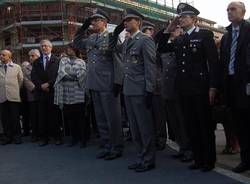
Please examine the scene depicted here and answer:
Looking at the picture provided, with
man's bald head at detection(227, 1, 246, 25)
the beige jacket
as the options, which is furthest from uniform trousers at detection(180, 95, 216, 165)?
the beige jacket

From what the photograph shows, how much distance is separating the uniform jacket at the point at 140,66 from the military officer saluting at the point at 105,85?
0.77m

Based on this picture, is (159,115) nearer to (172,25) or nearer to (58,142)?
(172,25)

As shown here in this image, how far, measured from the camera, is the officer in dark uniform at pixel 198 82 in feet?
19.9

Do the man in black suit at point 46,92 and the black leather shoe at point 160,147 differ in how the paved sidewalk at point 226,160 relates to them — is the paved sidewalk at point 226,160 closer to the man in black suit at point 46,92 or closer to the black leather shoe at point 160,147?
the black leather shoe at point 160,147

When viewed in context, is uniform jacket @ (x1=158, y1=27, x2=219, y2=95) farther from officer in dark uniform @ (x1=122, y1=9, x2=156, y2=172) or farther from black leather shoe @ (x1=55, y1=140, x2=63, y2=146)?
black leather shoe @ (x1=55, y1=140, x2=63, y2=146)

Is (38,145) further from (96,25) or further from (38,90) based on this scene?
(96,25)

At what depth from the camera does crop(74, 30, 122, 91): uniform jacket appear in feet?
24.5

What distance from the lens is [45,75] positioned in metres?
9.37

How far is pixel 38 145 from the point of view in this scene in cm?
923

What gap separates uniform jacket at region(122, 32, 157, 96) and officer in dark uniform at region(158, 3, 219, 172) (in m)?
0.34

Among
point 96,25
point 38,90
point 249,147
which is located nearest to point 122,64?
point 96,25

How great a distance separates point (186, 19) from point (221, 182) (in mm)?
2021

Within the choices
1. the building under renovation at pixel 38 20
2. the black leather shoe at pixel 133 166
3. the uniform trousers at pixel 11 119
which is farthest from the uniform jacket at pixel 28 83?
the building under renovation at pixel 38 20

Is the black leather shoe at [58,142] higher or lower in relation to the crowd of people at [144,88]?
lower
